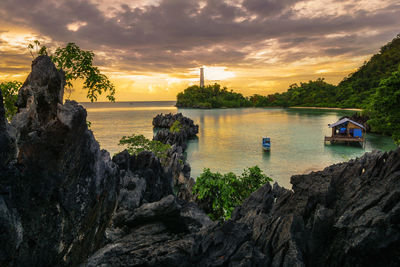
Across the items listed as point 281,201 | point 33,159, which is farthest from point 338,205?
point 33,159

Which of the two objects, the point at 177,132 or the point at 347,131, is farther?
the point at 177,132

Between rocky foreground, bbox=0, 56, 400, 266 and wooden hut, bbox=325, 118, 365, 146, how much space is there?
41108 millimetres

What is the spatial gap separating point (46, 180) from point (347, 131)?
5553 centimetres

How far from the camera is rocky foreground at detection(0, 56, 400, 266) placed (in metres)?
6.04

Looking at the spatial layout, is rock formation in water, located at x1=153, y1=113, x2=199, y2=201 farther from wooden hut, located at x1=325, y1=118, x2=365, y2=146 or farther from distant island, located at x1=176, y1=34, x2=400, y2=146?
wooden hut, located at x1=325, y1=118, x2=365, y2=146

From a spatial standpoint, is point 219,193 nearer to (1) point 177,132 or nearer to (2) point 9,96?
(2) point 9,96

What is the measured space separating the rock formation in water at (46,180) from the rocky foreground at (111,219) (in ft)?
0.08

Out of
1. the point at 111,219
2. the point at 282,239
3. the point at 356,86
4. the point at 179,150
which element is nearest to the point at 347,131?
the point at 179,150

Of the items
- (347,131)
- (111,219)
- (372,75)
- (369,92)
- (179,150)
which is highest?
(372,75)

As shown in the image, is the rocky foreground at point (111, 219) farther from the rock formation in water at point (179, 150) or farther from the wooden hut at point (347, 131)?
the wooden hut at point (347, 131)

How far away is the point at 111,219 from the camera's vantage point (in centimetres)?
916

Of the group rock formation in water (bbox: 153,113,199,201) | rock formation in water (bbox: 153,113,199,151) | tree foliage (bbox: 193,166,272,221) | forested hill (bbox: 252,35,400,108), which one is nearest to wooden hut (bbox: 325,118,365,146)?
rock formation in water (bbox: 153,113,199,151)

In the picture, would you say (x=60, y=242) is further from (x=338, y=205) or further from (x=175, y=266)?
(x=338, y=205)

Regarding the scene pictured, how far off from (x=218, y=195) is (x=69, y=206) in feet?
35.7
